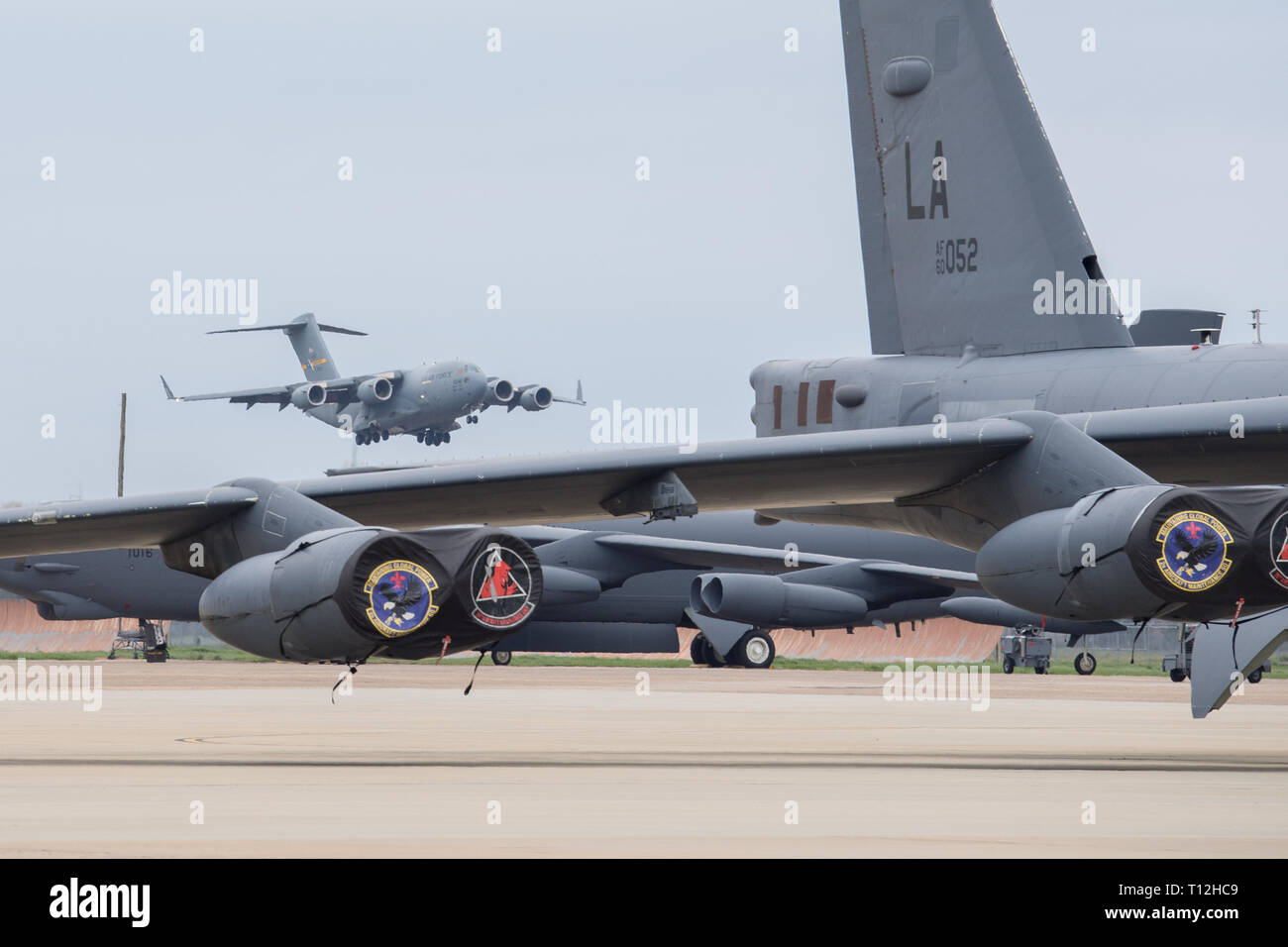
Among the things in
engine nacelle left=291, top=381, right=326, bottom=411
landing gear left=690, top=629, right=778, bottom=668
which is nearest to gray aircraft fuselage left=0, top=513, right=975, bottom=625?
landing gear left=690, top=629, right=778, bottom=668

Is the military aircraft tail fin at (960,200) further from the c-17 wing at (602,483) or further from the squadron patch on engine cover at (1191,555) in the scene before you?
the squadron patch on engine cover at (1191,555)

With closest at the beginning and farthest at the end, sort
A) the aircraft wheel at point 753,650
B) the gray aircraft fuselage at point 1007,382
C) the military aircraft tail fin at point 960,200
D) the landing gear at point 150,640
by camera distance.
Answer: the gray aircraft fuselage at point 1007,382, the military aircraft tail fin at point 960,200, the aircraft wheel at point 753,650, the landing gear at point 150,640

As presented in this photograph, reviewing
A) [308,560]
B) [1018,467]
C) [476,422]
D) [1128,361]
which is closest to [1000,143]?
[1128,361]

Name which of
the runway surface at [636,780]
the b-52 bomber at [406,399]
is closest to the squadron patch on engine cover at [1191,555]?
the runway surface at [636,780]

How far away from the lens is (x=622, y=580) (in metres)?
42.8

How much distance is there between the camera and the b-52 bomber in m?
88.8

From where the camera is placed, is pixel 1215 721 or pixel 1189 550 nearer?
pixel 1189 550

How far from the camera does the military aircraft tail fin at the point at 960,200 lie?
1547 centimetres

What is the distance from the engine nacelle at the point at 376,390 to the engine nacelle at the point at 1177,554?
79.3 meters

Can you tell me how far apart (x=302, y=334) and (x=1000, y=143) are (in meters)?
98.5

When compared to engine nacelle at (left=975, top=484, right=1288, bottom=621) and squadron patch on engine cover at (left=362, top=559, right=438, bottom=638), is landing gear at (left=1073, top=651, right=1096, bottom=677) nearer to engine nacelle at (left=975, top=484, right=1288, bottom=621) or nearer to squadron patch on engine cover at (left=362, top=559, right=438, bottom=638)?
engine nacelle at (left=975, top=484, right=1288, bottom=621)

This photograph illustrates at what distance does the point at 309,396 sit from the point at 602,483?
8090 centimetres
